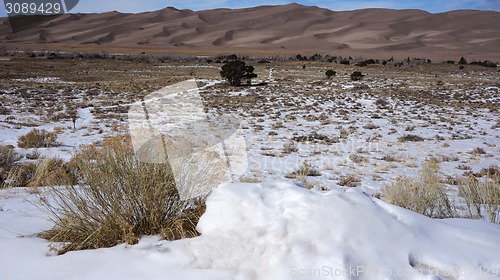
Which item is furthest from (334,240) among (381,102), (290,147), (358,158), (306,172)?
(381,102)

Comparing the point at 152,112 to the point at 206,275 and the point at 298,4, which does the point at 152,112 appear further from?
the point at 298,4

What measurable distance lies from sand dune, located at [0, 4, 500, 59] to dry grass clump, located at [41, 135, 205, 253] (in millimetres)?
83450

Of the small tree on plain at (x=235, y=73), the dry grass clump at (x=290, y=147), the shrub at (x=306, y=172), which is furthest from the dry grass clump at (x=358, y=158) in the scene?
the small tree on plain at (x=235, y=73)

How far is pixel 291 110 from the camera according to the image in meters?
17.2

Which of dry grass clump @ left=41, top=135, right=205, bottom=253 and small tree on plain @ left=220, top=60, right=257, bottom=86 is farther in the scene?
small tree on plain @ left=220, top=60, right=257, bottom=86

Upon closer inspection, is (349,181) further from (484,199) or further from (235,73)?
(235,73)

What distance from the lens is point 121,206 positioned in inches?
148

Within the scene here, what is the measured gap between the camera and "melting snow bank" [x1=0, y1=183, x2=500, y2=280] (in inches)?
114

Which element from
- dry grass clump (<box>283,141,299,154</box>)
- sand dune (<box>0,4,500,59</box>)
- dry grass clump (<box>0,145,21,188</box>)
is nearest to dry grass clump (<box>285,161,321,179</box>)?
dry grass clump (<box>283,141,299,154</box>)

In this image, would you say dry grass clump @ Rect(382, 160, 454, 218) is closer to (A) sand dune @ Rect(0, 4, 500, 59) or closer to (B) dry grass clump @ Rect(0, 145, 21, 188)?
(B) dry grass clump @ Rect(0, 145, 21, 188)

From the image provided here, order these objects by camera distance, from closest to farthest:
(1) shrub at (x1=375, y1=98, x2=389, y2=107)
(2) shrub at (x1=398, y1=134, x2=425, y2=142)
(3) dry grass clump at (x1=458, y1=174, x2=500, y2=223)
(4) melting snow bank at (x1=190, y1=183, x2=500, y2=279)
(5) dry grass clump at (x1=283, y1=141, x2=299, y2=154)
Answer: (4) melting snow bank at (x1=190, y1=183, x2=500, y2=279)
(3) dry grass clump at (x1=458, y1=174, x2=500, y2=223)
(5) dry grass clump at (x1=283, y1=141, x2=299, y2=154)
(2) shrub at (x1=398, y1=134, x2=425, y2=142)
(1) shrub at (x1=375, y1=98, x2=389, y2=107)

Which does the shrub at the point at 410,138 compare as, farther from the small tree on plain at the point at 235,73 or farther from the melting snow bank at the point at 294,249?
the small tree on plain at the point at 235,73

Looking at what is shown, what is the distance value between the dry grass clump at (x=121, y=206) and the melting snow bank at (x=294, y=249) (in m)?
0.22

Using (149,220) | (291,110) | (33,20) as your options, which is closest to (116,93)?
(291,110)
